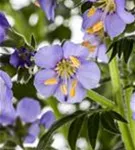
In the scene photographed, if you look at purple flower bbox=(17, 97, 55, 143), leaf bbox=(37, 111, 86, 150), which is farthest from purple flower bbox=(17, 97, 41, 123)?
leaf bbox=(37, 111, 86, 150)

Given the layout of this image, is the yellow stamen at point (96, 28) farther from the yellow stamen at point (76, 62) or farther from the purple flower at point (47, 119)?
the purple flower at point (47, 119)

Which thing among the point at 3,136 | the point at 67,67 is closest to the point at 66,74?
the point at 67,67

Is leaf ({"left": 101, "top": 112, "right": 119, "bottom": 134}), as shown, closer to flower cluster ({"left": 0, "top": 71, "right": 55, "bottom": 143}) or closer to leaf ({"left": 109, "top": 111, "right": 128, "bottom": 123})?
leaf ({"left": 109, "top": 111, "right": 128, "bottom": 123})

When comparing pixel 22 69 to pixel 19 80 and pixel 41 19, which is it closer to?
pixel 19 80

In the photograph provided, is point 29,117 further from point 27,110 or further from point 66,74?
point 66,74

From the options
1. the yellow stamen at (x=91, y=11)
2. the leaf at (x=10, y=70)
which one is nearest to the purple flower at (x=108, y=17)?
the yellow stamen at (x=91, y=11)

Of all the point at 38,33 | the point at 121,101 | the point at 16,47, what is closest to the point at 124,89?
the point at 121,101
